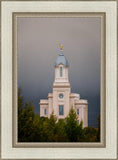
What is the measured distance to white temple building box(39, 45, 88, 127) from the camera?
14.2 ft

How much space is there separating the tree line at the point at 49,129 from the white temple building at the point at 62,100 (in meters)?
0.08

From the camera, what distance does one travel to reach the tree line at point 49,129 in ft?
13.5

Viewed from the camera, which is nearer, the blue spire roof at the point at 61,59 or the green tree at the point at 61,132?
the green tree at the point at 61,132

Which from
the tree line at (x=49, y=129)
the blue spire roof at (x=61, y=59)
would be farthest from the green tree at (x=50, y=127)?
the blue spire roof at (x=61, y=59)

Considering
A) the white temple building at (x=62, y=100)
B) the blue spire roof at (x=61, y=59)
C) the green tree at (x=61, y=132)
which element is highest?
the blue spire roof at (x=61, y=59)

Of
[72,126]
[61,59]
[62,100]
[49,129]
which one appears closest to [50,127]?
[49,129]

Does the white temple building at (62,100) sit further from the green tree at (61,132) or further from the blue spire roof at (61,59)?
the green tree at (61,132)

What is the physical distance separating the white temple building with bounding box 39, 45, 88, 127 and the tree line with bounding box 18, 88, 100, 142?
0.28 ft

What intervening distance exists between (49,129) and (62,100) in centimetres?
54

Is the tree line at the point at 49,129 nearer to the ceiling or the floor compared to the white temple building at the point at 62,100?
nearer to the floor

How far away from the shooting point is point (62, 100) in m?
4.45

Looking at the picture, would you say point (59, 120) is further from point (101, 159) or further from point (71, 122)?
point (101, 159)

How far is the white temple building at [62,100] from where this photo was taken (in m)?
4.34

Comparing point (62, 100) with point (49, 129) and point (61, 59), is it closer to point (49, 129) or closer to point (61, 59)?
point (49, 129)
